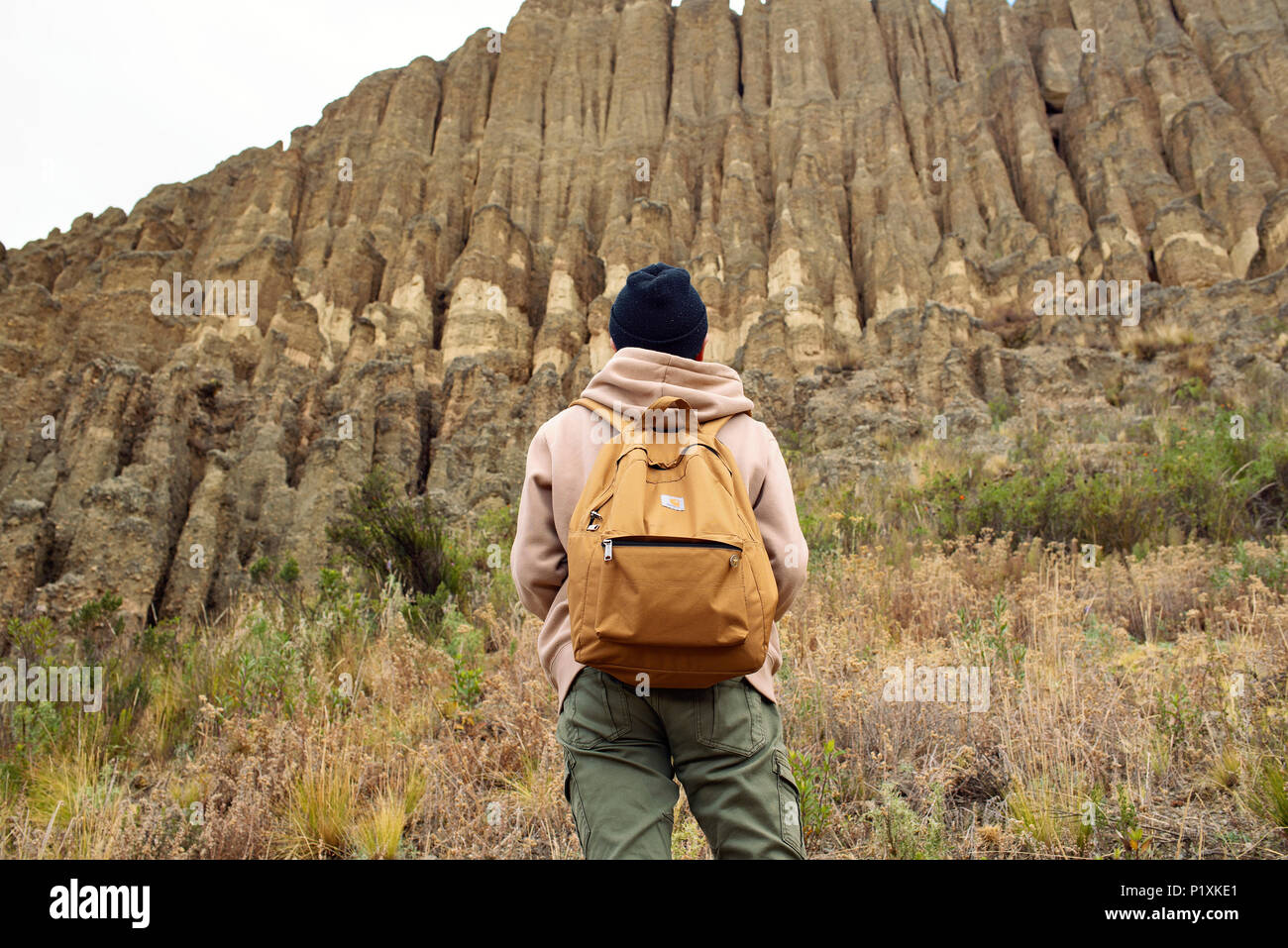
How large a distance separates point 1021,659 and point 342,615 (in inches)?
181

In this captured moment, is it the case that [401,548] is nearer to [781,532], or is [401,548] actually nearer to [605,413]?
[605,413]

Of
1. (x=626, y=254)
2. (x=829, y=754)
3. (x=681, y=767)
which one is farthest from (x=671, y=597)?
(x=626, y=254)

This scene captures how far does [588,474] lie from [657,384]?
0.30 metres

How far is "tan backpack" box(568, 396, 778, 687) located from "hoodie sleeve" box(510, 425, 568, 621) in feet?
0.87

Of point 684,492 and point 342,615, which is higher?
point 684,492

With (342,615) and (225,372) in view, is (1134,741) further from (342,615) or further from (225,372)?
(225,372)

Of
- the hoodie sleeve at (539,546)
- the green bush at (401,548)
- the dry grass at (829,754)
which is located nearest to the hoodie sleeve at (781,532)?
the hoodie sleeve at (539,546)

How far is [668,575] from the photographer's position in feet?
4.91

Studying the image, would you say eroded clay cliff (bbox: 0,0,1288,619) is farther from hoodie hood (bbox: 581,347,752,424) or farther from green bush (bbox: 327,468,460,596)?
hoodie hood (bbox: 581,347,752,424)

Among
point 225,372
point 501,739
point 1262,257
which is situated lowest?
point 501,739

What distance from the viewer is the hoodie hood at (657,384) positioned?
1932 millimetres

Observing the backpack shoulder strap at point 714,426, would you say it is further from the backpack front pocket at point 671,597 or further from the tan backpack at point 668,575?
the backpack front pocket at point 671,597
